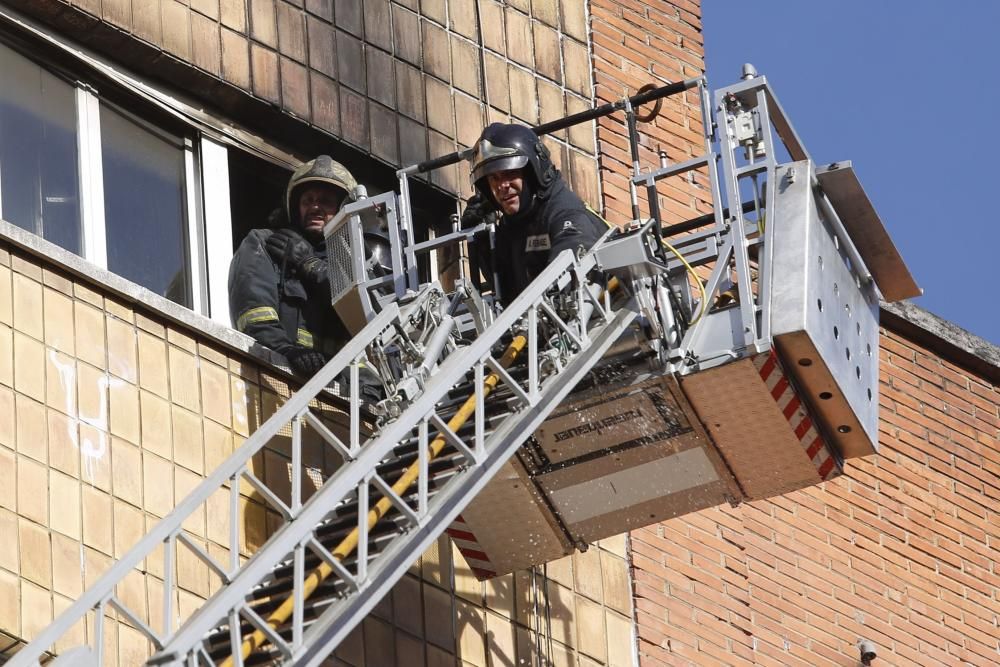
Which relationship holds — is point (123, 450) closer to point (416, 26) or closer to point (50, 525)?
point (50, 525)

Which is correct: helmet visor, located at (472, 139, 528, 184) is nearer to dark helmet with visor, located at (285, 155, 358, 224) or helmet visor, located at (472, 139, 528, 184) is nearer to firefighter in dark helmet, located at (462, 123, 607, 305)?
firefighter in dark helmet, located at (462, 123, 607, 305)

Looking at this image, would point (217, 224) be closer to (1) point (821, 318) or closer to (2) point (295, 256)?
(2) point (295, 256)

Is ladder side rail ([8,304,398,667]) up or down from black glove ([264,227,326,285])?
down

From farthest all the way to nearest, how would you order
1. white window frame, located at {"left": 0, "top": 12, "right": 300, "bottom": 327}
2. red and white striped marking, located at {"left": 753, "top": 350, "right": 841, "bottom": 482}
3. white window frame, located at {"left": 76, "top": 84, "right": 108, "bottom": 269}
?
1. white window frame, located at {"left": 0, "top": 12, "right": 300, "bottom": 327}
2. white window frame, located at {"left": 76, "top": 84, "right": 108, "bottom": 269}
3. red and white striped marking, located at {"left": 753, "top": 350, "right": 841, "bottom": 482}

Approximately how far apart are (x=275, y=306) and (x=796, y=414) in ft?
9.77

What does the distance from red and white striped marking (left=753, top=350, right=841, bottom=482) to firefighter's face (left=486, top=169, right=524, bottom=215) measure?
1722 millimetres

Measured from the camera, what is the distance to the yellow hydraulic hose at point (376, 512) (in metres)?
9.76

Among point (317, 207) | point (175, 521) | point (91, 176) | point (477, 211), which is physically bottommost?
point (175, 521)

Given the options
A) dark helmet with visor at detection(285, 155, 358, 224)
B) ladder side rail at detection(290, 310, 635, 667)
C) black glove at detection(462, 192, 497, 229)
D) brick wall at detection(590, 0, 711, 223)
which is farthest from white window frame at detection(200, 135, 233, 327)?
brick wall at detection(590, 0, 711, 223)

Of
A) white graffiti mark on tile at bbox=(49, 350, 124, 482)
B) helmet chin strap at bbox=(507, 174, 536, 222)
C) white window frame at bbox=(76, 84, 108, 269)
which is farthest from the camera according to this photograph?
helmet chin strap at bbox=(507, 174, 536, 222)

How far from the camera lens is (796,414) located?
11898mm

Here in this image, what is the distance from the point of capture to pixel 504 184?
12.5 m

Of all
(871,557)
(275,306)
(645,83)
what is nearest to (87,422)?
(275,306)

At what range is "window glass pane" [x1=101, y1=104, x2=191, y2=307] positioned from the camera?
40.5 ft
